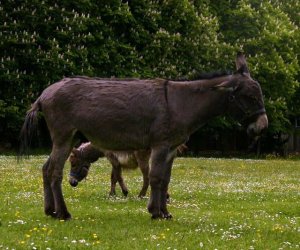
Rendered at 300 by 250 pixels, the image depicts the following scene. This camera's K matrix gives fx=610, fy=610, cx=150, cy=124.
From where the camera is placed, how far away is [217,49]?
44344 millimetres

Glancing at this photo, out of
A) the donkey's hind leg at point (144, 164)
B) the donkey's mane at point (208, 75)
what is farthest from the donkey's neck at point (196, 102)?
the donkey's hind leg at point (144, 164)

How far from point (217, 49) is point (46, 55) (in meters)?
12.8

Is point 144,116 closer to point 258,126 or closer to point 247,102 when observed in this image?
point 247,102

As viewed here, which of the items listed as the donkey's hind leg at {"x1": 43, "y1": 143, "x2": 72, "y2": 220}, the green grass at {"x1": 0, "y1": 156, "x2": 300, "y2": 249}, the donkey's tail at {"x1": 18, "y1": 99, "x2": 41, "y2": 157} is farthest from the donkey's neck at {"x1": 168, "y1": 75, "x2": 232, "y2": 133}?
the donkey's tail at {"x1": 18, "y1": 99, "x2": 41, "y2": 157}

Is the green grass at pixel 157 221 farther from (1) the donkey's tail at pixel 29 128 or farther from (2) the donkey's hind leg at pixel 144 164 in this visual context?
(1) the donkey's tail at pixel 29 128

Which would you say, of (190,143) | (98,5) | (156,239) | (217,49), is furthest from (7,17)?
(156,239)

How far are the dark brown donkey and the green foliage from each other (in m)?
26.2

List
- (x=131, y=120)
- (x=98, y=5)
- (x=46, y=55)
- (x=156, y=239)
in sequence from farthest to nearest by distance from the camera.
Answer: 1. (x=98, y=5)
2. (x=46, y=55)
3. (x=131, y=120)
4. (x=156, y=239)

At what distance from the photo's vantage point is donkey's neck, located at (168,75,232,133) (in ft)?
38.3

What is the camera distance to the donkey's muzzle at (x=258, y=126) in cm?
1157

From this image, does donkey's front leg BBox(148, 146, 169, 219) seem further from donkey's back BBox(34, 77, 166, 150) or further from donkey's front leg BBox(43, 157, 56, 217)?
donkey's front leg BBox(43, 157, 56, 217)

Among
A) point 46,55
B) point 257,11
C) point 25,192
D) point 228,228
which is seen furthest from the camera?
point 257,11

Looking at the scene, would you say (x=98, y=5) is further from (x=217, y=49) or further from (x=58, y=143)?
(x=58, y=143)

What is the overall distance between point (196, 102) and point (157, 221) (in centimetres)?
242
